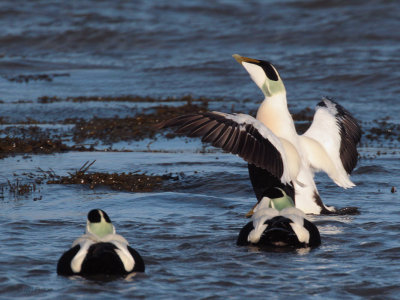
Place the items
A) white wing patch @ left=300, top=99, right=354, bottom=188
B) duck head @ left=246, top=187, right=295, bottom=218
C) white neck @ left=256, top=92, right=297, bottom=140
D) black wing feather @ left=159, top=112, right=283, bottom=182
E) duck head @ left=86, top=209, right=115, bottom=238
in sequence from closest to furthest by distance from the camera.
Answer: duck head @ left=86, top=209, right=115, bottom=238, duck head @ left=246, top=187, right=295, bottom=218, black wing feather @ left=159, top=112, right=283, bottom=182, white neck @ left=256, top=92, right=297, bottom=140, white wing patch @ left=300, top=99, right=354, bottom=188

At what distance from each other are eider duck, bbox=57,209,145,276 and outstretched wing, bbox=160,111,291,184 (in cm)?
133

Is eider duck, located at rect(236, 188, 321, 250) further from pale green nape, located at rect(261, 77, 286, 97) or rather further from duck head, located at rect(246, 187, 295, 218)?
pale green nape, located at rect(261, 77, 286, 97)

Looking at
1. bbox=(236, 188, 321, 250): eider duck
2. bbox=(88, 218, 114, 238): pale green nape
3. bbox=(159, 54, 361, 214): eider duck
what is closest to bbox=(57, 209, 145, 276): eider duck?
bbox=(88, 218, 114, 238): pale green nape

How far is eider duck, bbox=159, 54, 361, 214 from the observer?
5.69 m

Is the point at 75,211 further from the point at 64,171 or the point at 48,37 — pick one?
the point at 48,37

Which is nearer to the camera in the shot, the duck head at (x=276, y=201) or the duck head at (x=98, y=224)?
the duck head at (x=98, y=224)

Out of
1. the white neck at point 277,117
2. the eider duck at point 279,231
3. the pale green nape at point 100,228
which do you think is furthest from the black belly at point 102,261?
the white neck at point 277,117

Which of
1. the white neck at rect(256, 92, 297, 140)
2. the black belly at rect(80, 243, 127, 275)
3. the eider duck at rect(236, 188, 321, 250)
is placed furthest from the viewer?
the white neck at rect(256, 92, 297, 140)

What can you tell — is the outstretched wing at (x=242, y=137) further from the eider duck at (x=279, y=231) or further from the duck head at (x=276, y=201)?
the eider duck at (x=279, y=231)

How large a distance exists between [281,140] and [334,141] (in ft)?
2.44

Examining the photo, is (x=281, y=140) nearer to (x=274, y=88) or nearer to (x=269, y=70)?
(x=274, y=88)

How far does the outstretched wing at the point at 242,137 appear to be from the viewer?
18.4 feet

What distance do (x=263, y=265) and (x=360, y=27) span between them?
50.5 ft

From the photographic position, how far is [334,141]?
6.71 m
